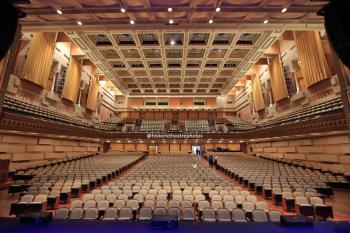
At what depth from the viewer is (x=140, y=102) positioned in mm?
28688

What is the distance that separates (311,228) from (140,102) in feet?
88.7

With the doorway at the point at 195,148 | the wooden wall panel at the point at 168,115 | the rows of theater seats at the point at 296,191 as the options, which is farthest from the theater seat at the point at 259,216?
the wooden wall panel at the point at 168,115

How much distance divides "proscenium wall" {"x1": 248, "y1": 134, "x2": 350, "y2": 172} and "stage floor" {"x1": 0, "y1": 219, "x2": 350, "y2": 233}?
308 inches

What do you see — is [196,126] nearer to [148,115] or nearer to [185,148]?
[185,148]

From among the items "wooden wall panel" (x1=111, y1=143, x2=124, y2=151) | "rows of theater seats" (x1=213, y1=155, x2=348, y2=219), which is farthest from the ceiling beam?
"wooden wall panel" (x1=111, y1=143, x2=124, y2=151)

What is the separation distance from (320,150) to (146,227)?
11.2 meters

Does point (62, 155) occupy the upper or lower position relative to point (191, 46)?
lower

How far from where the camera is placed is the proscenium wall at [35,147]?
932cm

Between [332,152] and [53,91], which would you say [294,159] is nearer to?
[332,152]

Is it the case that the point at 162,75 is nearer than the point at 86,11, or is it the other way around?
the point at 86,11

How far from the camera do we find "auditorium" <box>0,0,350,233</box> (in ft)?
13.2

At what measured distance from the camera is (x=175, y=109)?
2878 centimetres

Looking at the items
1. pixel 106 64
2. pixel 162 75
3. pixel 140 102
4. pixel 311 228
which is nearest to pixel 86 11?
pixel 311 228

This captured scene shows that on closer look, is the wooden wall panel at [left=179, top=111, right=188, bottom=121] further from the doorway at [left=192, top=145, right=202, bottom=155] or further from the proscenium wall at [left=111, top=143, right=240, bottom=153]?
the doorway at [left=192, top=145, right=202, bottom=155]
